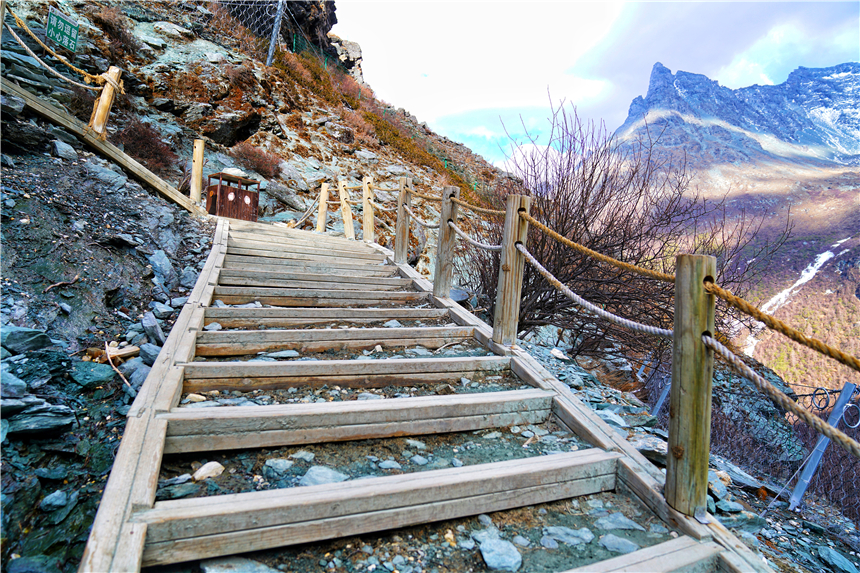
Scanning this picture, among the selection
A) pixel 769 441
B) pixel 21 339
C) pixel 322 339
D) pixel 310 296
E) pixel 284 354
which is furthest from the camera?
pixel 769 441

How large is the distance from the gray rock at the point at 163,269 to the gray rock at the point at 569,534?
413cm

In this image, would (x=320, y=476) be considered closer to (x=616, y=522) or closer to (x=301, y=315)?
(x=616, y=522)

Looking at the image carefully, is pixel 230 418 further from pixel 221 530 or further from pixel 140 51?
pixel 140 51

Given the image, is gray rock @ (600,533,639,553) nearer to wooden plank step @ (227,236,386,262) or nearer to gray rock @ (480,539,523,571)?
gray rock @ (480,539,523,571)

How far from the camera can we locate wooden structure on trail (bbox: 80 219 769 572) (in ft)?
4.33

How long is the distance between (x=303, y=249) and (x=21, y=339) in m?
3.49

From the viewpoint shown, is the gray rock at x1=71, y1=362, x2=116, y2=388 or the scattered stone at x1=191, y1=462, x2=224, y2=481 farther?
the gray rock at x1=71, y1=362, x2=116, y2=388

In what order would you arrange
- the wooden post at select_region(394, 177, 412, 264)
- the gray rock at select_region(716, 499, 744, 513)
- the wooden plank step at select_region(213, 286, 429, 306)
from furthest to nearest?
the wooden post at select_region(394, 177, 412, 264) < the wooden plank step at select_region(213, 286, 429, 306) < the gray rock at select_region(716, 499, 744, 513)

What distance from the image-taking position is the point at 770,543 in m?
2.39

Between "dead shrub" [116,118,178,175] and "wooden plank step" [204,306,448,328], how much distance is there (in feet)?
27.6

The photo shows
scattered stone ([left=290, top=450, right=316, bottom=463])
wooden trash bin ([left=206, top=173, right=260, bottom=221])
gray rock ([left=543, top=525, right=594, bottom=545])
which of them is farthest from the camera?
wooden trash bin ([left=206, top=173, right=260, bottom=221])

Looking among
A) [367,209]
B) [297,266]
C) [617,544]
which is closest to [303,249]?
[297,266]

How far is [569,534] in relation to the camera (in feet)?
5.40

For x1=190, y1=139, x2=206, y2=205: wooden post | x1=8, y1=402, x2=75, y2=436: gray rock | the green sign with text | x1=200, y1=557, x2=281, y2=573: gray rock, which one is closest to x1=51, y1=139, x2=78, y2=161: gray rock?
the green sign with text
